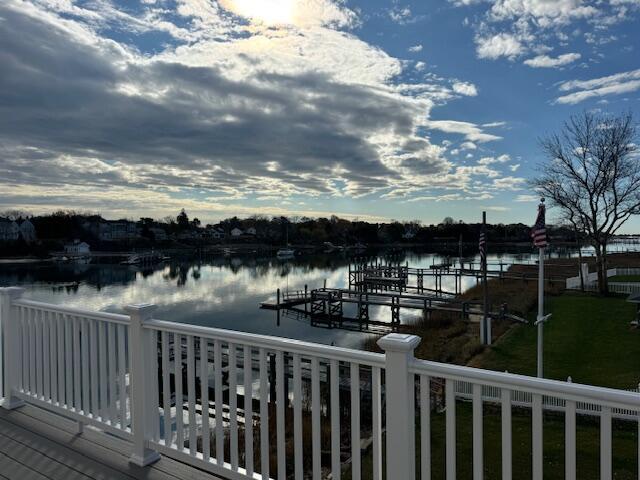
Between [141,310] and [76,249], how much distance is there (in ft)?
257

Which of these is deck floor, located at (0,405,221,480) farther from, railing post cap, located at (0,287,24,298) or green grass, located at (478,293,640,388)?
green grass, located at (478,293,640,388)

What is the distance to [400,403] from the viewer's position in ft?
6.16

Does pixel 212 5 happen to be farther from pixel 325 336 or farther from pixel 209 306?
pixel 209 306

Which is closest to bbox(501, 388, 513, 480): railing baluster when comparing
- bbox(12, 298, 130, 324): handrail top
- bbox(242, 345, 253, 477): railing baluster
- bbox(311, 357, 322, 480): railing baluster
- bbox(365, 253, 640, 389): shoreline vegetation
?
bbox(311, 357, 322, 480): railing baluster

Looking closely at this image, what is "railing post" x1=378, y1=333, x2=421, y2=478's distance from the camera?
187 cm

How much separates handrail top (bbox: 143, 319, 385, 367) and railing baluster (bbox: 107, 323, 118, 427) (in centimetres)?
35

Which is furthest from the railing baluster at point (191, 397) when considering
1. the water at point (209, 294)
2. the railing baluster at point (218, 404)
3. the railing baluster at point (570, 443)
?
the water at point (209, 294)

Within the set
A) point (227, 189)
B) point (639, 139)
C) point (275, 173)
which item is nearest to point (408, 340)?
point (639, 139)

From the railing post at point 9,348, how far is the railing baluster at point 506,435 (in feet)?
13.2

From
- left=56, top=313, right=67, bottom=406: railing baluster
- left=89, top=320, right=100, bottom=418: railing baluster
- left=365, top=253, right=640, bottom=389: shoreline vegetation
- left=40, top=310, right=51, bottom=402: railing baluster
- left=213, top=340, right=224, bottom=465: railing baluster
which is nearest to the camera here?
left=213, top=340, right=224, bottom=465: railing baluster

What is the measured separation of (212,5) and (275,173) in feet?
127

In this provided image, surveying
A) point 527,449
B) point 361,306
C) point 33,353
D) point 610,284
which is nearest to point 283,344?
point 33,353

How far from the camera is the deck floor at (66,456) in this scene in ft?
9.21

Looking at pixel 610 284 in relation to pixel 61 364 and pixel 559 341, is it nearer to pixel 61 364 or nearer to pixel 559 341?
pixel 559 341
